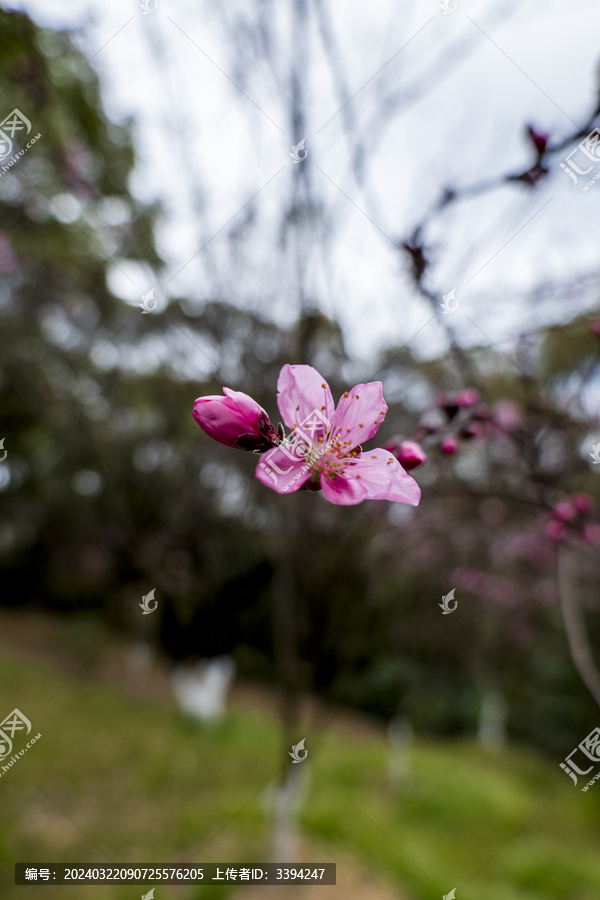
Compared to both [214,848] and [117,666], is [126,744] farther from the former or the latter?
[117,666]

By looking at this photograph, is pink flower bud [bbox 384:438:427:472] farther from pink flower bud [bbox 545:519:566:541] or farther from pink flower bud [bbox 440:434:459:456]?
pink flower bud [bbox 545:519:566:541]

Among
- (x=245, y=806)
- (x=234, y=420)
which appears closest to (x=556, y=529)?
(x=234, y=420)

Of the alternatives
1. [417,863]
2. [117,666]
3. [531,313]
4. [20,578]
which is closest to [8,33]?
[531,313]

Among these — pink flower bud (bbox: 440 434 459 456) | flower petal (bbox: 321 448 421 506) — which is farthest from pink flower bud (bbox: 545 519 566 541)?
flower petal (bbox: 321 448 421 506)

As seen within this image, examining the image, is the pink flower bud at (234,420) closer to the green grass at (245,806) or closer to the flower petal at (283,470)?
the flower petal at (283,470)

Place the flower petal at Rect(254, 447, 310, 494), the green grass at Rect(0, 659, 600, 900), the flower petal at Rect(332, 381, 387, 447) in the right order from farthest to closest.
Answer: the green grass at Rect(0, 659, 600, 900)
the flower petal at Rect(332, 381, 387, 447)
the flower petal at Rect(254, 447, 310, 494)

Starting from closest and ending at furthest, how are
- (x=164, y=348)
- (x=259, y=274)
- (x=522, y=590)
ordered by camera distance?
(x=259, y=274) → (x=164, y=348) → (x=522, y=590)

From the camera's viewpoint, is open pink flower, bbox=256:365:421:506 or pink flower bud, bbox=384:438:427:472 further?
pink flower bud, bbox=384:438:427:472
